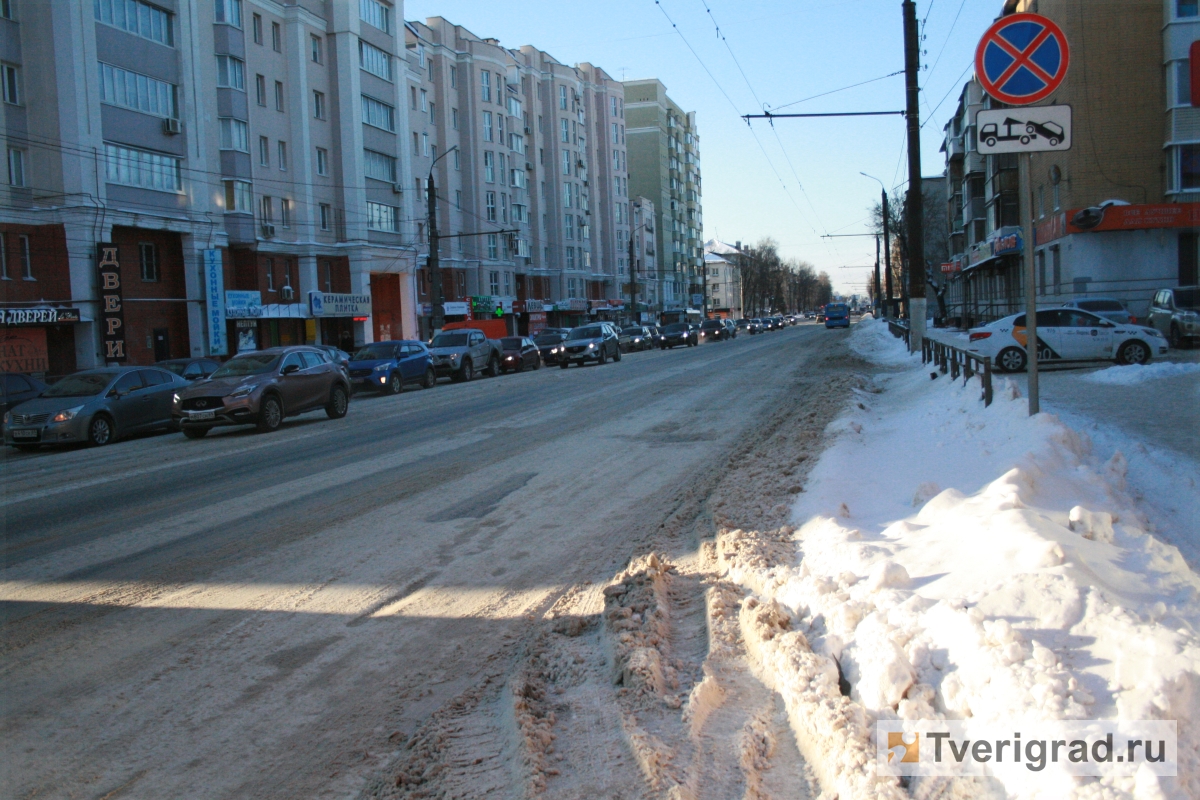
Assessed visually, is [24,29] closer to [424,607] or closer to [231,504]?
[231,504]

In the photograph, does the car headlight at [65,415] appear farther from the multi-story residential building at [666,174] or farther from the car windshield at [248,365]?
the multi-story residential building at [666,174]

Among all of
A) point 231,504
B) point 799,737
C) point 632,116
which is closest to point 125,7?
point 231,504

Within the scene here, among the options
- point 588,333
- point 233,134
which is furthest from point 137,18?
point 588,333

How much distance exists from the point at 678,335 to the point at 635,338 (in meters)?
2.66

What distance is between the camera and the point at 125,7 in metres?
33.2

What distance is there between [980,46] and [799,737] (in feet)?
19.9

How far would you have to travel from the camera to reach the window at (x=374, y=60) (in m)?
47.9

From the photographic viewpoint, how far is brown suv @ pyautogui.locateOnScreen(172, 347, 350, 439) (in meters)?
16.1

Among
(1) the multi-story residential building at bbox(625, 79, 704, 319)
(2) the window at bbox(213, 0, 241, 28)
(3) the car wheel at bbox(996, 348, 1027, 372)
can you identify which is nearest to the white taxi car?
(3) the car wheel at bbox(996, 348, 1027, 372)

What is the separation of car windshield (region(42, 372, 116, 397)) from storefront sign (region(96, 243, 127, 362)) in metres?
15.5

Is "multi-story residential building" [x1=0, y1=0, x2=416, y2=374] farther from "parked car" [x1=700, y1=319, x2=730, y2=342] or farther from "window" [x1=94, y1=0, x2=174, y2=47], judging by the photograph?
"parked car" [x1=700, y1=319, x2=730, y2=342]

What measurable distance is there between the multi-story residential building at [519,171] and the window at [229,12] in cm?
1490

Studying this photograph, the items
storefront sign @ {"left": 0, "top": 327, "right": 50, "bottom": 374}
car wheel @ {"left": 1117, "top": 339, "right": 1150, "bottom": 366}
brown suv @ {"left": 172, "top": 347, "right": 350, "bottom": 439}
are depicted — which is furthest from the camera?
storefront sign @ {"left": 0, "top": 327, "right": 50, "bottom": 374}

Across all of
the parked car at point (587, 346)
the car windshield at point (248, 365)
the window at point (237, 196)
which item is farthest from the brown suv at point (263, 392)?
the window at point (237, 196)
